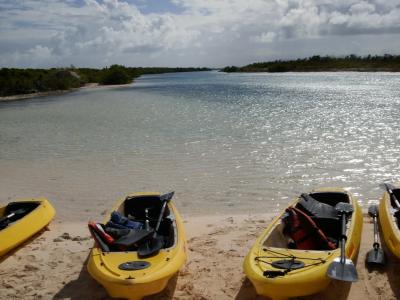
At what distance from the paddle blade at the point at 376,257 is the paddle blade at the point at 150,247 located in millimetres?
2716

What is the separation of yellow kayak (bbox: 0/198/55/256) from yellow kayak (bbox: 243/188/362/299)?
3618 mm

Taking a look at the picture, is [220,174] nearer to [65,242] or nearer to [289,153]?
[289,153]

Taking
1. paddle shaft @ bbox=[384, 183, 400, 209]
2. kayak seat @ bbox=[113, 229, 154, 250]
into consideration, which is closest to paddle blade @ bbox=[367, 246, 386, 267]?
paddle shaft @ bbox=[384, 183, 400, 209]

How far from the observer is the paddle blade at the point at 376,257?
535 centimetres

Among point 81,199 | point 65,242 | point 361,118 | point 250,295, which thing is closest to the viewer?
point 250,295

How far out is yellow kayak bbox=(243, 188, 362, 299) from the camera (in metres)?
4.37

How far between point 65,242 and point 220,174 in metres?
4.65

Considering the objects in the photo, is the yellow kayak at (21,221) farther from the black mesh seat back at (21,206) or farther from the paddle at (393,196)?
the paddle at (393,196)

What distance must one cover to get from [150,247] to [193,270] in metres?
0.80

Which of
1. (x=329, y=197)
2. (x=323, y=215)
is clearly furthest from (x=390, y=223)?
(x=329, y=197)

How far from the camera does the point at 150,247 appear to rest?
5.22 m

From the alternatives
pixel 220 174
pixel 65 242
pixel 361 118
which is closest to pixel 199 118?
pixel 361 118

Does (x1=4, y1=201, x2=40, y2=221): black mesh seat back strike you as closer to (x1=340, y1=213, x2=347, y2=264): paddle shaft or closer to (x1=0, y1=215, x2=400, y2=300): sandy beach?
(x1=0, y1=215, x2=400, y2=300): sandy beach

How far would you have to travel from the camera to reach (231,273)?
552 cm
